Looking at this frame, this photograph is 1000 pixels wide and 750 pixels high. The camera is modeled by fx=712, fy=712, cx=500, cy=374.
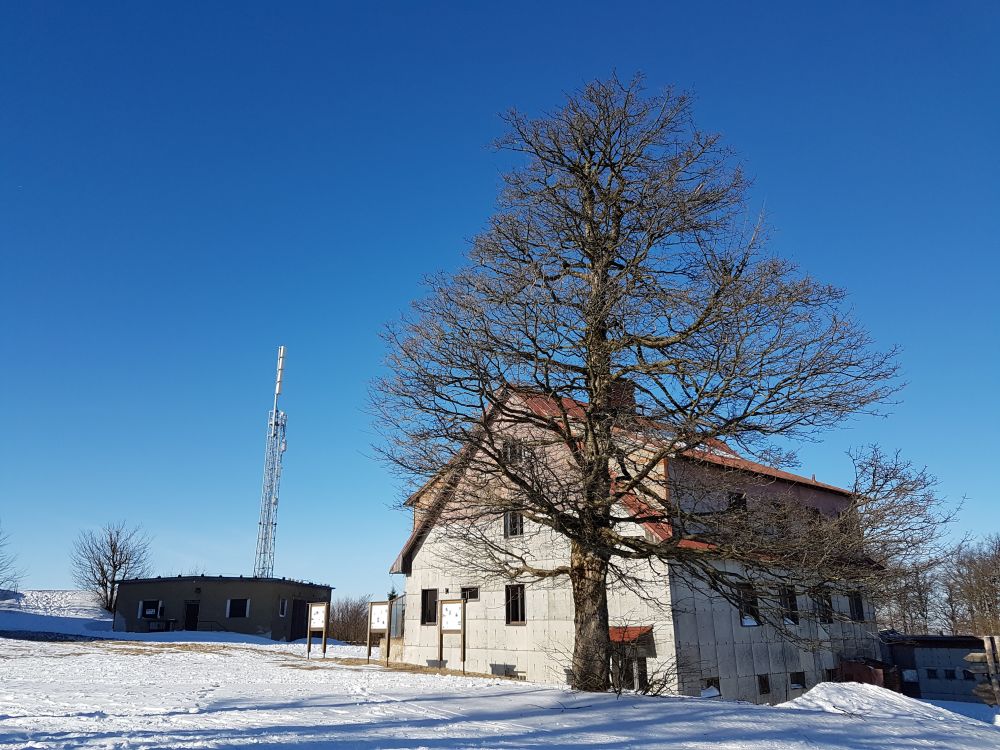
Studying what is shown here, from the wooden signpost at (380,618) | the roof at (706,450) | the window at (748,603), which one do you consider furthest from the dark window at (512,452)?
the wooden signpost at (380,618)

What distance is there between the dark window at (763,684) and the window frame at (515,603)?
6.85 meters

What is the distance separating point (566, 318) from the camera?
11.6m

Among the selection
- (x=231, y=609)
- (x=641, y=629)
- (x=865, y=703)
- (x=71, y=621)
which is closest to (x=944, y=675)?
(x=641, y=629)

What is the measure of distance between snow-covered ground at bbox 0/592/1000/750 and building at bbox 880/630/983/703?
1607 centimetres

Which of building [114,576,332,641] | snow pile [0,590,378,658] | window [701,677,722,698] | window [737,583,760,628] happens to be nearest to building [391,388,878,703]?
window [701,677,722,698]

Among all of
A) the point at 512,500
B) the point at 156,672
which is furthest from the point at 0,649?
the point at 512,500

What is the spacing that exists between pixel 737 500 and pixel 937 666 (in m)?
20.6

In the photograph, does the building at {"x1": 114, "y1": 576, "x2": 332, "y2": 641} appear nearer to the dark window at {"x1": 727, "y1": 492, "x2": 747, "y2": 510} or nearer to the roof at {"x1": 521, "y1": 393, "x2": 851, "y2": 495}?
the roof at {"x1": 521, "y1": 393, "x2": 851, "y2": 495}

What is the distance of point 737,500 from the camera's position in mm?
12203

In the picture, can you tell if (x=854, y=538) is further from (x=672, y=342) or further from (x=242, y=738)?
(x=242, y=738)

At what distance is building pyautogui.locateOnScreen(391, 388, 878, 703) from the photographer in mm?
18344

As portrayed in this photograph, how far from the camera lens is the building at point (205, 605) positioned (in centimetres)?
3903

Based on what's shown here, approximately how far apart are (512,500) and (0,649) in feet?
65.8

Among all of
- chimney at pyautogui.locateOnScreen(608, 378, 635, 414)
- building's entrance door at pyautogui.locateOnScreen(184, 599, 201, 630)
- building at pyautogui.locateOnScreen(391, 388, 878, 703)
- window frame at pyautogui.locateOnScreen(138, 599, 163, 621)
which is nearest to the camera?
chimney at pyautogui.locateOnScreen(608, 378, 635, 414)
